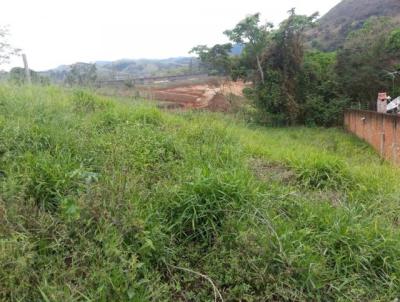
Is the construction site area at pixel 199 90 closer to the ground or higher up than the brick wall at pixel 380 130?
higher up

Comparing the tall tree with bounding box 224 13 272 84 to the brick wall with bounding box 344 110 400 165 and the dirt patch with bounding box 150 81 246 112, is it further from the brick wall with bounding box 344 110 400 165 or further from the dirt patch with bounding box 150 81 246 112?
the brick wall with bounding box 344 110 400 165

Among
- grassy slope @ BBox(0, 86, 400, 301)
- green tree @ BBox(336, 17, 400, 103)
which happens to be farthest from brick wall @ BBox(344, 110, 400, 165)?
grassy slope @ BBox(0, 86, 400, 301)

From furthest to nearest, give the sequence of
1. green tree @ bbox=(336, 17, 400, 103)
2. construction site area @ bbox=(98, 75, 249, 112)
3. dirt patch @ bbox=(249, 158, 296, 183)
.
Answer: green tree @ bbox=(336, 17, 400, 103), construction site area @ bbox=(98, 75, 249, 112), dirt patch @ bbox=(249, 158, 296, 183)

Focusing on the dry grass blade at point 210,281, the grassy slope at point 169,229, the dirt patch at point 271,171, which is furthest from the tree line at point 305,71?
the dry grass blade at point 210,281

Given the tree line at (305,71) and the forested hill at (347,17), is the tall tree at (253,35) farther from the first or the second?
the forested hill at (347,17)

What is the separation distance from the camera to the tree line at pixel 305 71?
15.7m

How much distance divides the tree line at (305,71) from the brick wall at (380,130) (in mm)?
2577

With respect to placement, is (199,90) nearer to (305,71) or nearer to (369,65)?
(305,71)

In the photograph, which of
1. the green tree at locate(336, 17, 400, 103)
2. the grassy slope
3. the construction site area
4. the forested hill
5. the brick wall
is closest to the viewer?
the grassy slope

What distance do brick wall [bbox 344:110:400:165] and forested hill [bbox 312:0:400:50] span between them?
27020 mm

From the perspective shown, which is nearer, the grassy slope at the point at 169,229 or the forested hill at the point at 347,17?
the grassy slope at the point at 169,229

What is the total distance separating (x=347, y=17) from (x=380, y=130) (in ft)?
166

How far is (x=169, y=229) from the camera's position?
1.90 m

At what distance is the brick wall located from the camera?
9.00 m
